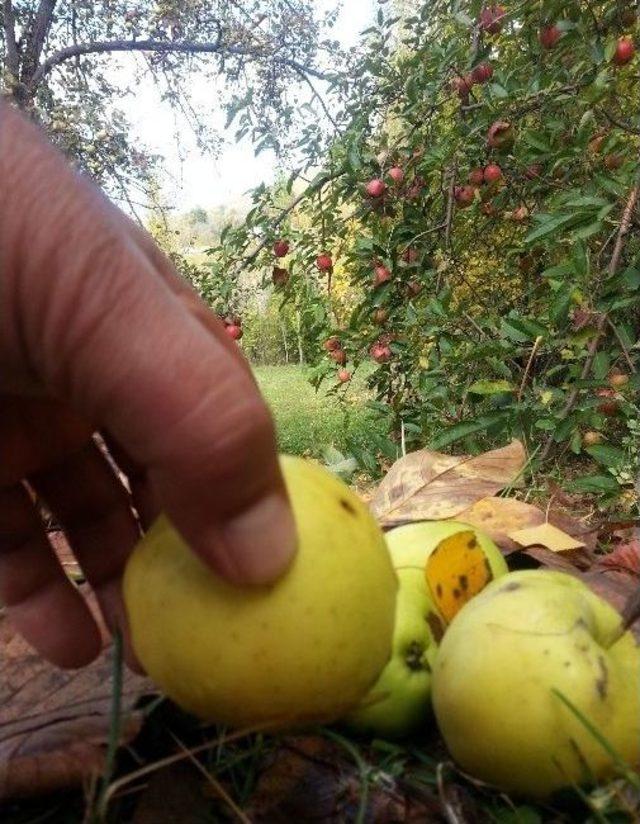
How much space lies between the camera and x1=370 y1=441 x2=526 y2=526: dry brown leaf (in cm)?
108

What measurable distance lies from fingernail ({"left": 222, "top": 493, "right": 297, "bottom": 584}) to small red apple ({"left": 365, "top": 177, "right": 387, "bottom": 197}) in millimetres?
2603

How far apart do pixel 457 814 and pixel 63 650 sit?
41cm

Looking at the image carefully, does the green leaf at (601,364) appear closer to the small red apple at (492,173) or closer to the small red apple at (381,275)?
the small red apple at (492,173)

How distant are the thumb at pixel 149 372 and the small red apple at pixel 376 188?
2507mm

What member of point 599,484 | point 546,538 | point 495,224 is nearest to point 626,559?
Result: point 546,538

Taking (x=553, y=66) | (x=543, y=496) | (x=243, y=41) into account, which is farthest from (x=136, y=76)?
(x=543, y=496)

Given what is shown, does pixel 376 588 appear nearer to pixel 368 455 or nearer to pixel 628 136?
pixel 368 455

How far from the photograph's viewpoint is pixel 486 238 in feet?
13.9

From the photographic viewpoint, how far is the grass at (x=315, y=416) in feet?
16.5

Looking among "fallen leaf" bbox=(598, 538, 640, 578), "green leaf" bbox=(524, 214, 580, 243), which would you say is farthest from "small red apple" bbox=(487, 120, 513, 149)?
"fallen leaf" bbox=(598, 538, 640, 578)

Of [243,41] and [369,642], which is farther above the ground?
[243,41]

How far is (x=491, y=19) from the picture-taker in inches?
109

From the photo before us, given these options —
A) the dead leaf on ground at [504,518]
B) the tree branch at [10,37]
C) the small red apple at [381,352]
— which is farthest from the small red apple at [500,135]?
the tree branch at [10,37]

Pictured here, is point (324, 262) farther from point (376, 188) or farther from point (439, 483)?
point (439, 483)
